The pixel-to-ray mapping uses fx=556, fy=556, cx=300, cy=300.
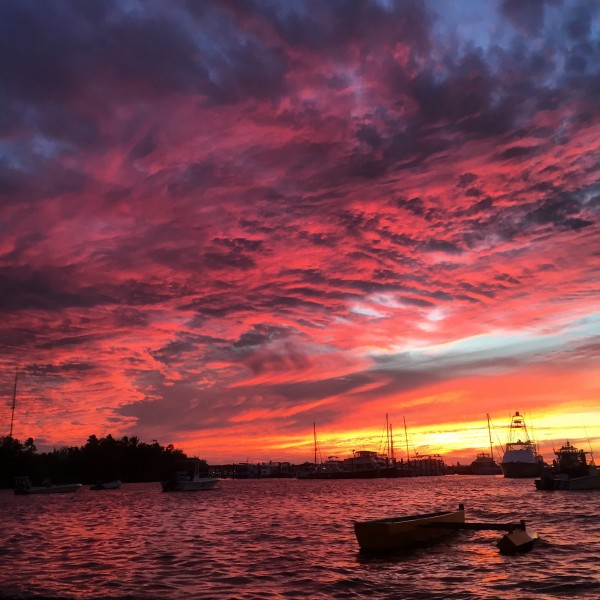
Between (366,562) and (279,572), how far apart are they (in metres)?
4.69

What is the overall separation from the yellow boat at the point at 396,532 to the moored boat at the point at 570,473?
2443 inches

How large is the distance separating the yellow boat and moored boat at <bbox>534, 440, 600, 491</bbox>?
204 feet

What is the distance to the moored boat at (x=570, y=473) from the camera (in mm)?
85875

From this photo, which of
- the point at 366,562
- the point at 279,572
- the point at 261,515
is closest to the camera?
the point at 279,572

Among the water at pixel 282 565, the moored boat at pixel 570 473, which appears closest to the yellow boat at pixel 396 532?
the water at pixel 282 565

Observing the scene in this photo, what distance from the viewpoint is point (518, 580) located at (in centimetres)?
2328

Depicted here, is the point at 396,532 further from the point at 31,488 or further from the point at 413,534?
the point at 31,488

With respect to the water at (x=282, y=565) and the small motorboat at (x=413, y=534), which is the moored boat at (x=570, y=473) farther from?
the small motorboat at (x=413, y=534)

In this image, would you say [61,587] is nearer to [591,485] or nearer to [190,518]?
[190,518]

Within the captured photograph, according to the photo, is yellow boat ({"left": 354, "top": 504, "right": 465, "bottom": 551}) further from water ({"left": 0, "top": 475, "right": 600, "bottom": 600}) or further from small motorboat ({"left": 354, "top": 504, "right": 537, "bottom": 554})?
water ({"left": 0, "top": 475, "right": 600, "bottom": 600})

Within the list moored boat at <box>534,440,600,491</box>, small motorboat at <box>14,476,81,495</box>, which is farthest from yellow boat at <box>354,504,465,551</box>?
small motorboat at <box>14,476,81,495</box>

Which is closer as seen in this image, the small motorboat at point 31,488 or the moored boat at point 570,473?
the moored boat at point 570,473

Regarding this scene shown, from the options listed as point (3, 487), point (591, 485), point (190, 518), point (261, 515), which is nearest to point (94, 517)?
point (190, 518)

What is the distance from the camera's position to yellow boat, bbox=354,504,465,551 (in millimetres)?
30078
